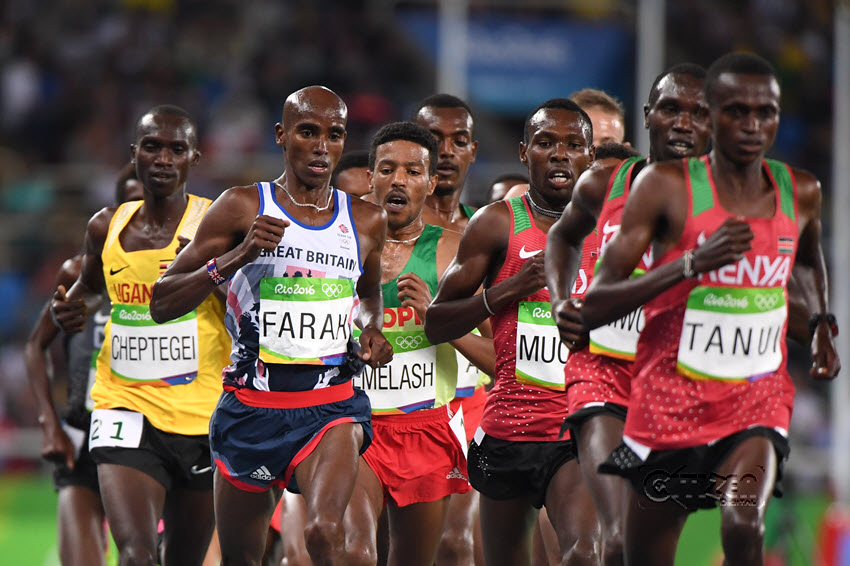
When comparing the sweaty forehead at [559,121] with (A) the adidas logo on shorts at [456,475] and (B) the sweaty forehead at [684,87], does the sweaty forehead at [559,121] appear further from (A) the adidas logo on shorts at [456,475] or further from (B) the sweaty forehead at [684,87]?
(A) the adidas logo on shorts at [456,475]

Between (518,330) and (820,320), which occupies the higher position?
(820,320)

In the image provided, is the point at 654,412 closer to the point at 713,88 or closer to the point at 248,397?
the point at 713,88

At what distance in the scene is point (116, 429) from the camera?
711cm

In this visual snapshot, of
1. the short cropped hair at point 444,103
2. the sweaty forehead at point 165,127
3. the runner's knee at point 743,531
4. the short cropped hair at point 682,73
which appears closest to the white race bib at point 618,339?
the short cropped hair at point 682,73

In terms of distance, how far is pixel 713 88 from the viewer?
495 centimetres

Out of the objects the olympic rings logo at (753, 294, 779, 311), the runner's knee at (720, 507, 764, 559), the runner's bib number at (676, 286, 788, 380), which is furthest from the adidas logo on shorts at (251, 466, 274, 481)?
the olympic rings logo at (753, 294, 779, 311)

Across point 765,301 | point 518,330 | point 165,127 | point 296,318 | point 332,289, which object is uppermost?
point 165,127

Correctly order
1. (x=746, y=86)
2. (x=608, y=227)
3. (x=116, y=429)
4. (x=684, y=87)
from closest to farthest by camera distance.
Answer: (x=746, y=86)
(x=608, y=227)
(x=684, y=87)
(x=116, y=429)

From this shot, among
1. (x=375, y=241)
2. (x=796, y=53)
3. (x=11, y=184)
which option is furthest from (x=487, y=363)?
(x=796, y=53)

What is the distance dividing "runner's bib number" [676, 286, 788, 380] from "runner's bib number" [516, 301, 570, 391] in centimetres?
154

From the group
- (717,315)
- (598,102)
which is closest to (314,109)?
(717,315)

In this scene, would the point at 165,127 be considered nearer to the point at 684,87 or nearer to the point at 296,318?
the point at 296,318

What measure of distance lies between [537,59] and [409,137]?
10583 mm

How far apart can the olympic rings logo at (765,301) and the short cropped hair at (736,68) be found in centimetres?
76
